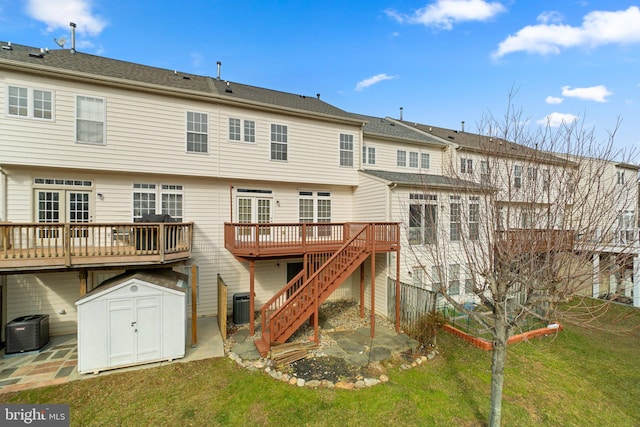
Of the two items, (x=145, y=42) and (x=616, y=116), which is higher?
(x=145, y=42)

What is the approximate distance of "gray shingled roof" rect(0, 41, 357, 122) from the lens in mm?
7893

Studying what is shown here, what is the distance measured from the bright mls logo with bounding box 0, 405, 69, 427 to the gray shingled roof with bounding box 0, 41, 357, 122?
27.8ft

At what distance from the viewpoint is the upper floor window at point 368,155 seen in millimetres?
12648

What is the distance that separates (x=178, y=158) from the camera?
9180 mm

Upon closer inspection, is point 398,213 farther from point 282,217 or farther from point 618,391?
point 618,391

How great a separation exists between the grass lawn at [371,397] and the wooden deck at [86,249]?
268cm

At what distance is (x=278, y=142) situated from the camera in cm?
1060

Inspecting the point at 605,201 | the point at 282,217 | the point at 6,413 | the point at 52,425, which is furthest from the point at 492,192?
the point at 6,413

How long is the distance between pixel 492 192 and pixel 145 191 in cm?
1017

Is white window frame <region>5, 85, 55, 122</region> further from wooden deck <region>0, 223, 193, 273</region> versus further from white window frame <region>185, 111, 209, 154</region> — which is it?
white window frame <region>185, 111, 209, 154</region>

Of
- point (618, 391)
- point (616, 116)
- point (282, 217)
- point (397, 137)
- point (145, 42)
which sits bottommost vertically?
point (618, 391)

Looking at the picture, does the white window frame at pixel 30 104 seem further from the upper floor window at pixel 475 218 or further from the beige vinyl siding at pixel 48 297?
the upper floor window at pixel 475 218

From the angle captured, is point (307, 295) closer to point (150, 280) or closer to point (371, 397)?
point (371, 397)

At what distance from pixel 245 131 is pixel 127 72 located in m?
4.31
